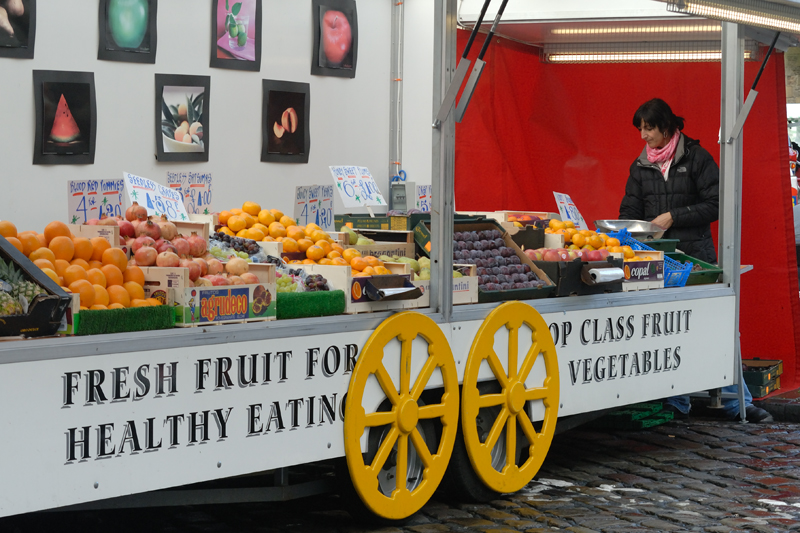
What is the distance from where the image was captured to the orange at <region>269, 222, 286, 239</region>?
16.5 ft

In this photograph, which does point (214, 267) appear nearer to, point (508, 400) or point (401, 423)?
point (401, 423)

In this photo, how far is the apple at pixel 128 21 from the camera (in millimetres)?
6477

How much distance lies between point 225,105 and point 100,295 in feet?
13.0

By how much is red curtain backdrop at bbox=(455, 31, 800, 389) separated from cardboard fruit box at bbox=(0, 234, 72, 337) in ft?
18.2

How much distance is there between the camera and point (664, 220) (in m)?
7.26

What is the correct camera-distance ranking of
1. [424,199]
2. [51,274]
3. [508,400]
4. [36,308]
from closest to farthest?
[36,308], [51,274], [508,400], [424,199]

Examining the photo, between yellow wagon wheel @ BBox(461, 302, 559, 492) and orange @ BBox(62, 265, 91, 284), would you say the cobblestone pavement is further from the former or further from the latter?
orange @ BBox(62, 265, 91, 284)

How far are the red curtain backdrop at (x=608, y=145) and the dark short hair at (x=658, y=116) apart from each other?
3.37 feet

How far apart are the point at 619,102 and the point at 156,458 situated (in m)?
6.77

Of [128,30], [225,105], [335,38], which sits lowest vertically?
[225,105]

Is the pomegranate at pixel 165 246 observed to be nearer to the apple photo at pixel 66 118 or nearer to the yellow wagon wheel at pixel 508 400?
the yellow wagon wheel at pixel 508 400

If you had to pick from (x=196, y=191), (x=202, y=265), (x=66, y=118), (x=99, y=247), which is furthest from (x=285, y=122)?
(x=99, y=247)

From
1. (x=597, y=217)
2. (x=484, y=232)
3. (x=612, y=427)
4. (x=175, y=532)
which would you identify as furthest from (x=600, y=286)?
(x=597, y=217)

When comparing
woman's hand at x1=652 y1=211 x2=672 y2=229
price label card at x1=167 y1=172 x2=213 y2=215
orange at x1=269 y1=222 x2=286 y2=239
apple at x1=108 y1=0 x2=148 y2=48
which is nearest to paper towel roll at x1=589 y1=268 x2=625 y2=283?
orange at x1=269 y1=222 x2=286 y2=239
